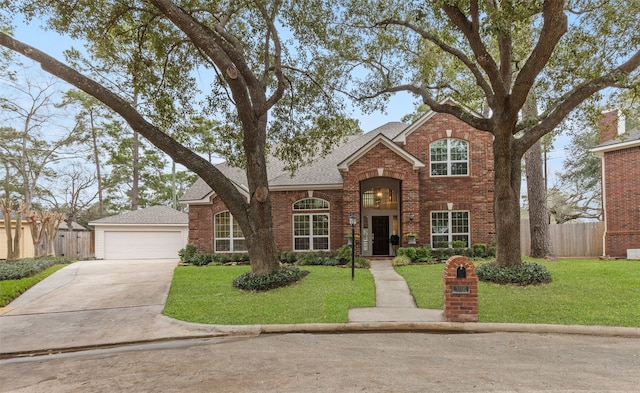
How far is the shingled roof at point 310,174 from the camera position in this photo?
57.5 ft

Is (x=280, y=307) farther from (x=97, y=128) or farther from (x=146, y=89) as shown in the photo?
(x=97, y=128)

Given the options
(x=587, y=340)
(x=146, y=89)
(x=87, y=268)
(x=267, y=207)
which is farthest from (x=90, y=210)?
(x=587, y=340)

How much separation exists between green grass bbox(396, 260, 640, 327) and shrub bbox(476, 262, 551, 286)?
0.21 meters

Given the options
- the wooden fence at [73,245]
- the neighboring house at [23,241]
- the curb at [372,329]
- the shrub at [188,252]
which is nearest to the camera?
the curb at [372,329]

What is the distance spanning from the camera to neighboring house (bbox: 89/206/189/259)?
75.4ft

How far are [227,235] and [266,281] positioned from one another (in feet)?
29.9

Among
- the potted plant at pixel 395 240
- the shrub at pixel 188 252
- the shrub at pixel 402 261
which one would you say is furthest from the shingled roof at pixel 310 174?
the shrub at pixel 402 261

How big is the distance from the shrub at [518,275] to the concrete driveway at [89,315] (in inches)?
288

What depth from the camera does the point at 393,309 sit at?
7.96 meters

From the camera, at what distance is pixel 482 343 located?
5867 millimetres

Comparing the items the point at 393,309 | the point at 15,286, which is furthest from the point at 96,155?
the point at 393,309

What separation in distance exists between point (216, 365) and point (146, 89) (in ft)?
32.9

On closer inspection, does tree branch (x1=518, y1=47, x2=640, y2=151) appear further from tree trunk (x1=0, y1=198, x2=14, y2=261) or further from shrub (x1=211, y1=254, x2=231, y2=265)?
tree trunk (x1=0, y1=198, x2=14, y2=261)

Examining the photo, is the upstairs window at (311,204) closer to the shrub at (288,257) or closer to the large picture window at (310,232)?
the large picture window at (310,232)
